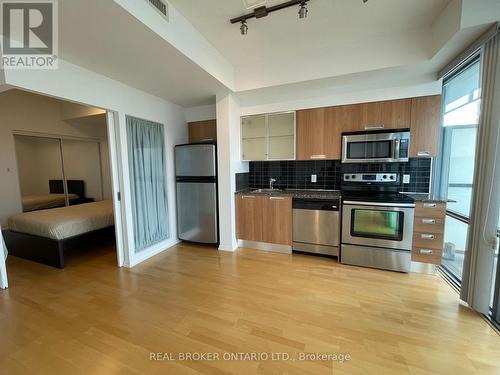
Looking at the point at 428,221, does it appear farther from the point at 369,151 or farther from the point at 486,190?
the point at 369,151

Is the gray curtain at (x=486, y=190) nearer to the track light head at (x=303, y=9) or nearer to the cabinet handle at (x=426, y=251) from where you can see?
the cabinet handle at (x=426, y=251)

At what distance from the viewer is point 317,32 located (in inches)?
90.2

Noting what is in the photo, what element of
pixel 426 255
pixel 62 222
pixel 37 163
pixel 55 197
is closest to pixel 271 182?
pixel 426 255

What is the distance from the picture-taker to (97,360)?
1482mm

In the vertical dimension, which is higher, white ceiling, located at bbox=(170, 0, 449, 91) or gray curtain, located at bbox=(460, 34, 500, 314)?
white ceiling, located at bbox=(170, 0, 449, 91)

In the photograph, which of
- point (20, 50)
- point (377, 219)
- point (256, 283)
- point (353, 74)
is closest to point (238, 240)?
point (256, 283)

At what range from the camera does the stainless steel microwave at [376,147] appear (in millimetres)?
2771

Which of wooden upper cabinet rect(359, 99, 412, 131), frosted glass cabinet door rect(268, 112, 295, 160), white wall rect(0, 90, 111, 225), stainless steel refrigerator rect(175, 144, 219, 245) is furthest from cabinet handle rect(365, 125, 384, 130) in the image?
white wall rect(0, 90, 111, 225)

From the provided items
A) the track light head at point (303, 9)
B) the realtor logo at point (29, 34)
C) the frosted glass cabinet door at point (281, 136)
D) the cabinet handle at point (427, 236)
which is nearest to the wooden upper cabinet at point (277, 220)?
the frosted glass cabinet door at point (281, 136)

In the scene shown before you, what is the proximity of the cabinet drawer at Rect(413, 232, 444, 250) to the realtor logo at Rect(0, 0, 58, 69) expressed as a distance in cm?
398

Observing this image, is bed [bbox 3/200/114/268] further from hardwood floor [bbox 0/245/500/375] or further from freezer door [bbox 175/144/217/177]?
freezer door [bbox 175/144/217/177]

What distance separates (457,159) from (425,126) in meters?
0.55

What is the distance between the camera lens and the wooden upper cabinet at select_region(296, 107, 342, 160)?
121 inches

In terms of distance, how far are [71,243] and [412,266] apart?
4.65 m
